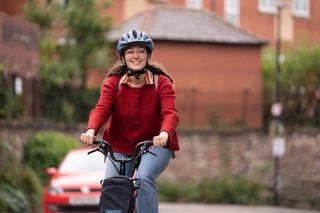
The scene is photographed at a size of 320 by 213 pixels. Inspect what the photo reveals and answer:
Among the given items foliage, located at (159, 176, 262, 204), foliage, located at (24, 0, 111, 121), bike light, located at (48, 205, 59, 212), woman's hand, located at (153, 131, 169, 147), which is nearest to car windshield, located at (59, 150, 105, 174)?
bike light, located at (48, 205, 59, 212)

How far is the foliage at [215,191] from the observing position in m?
35.0

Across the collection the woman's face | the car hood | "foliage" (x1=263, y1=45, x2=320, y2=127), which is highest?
"foliage" (x1=263, y1=45, x2=320, y2=127)

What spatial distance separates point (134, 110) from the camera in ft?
27.9

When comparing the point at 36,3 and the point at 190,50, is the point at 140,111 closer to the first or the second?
the point at 36,3

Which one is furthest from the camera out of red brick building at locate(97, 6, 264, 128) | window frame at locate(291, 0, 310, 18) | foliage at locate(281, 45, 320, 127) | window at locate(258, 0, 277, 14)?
window frame at locate(291, 0, 310, 18)

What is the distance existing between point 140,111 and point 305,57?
116 feet

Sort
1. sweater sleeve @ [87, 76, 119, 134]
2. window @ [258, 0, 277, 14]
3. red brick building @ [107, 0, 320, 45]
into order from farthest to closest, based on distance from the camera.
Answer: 1. window @ [258, 0, 277, 14]
2. red brick building @ [107, 0, 320, 45]
3. sweater sleeve @ [87, 76, 119, 134]

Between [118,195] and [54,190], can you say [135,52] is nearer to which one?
[118,195]

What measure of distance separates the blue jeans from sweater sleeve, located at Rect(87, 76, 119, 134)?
34cm

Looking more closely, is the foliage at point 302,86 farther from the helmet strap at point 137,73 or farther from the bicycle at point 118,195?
the bicycle at point 118,195

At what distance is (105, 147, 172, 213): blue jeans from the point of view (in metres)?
8.14

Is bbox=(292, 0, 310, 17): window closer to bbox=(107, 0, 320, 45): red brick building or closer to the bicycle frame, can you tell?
bbox=(107, 0, 320, 45): red brick building

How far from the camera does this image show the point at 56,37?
131 feet

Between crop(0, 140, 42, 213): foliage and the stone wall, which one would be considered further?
the stone wall
